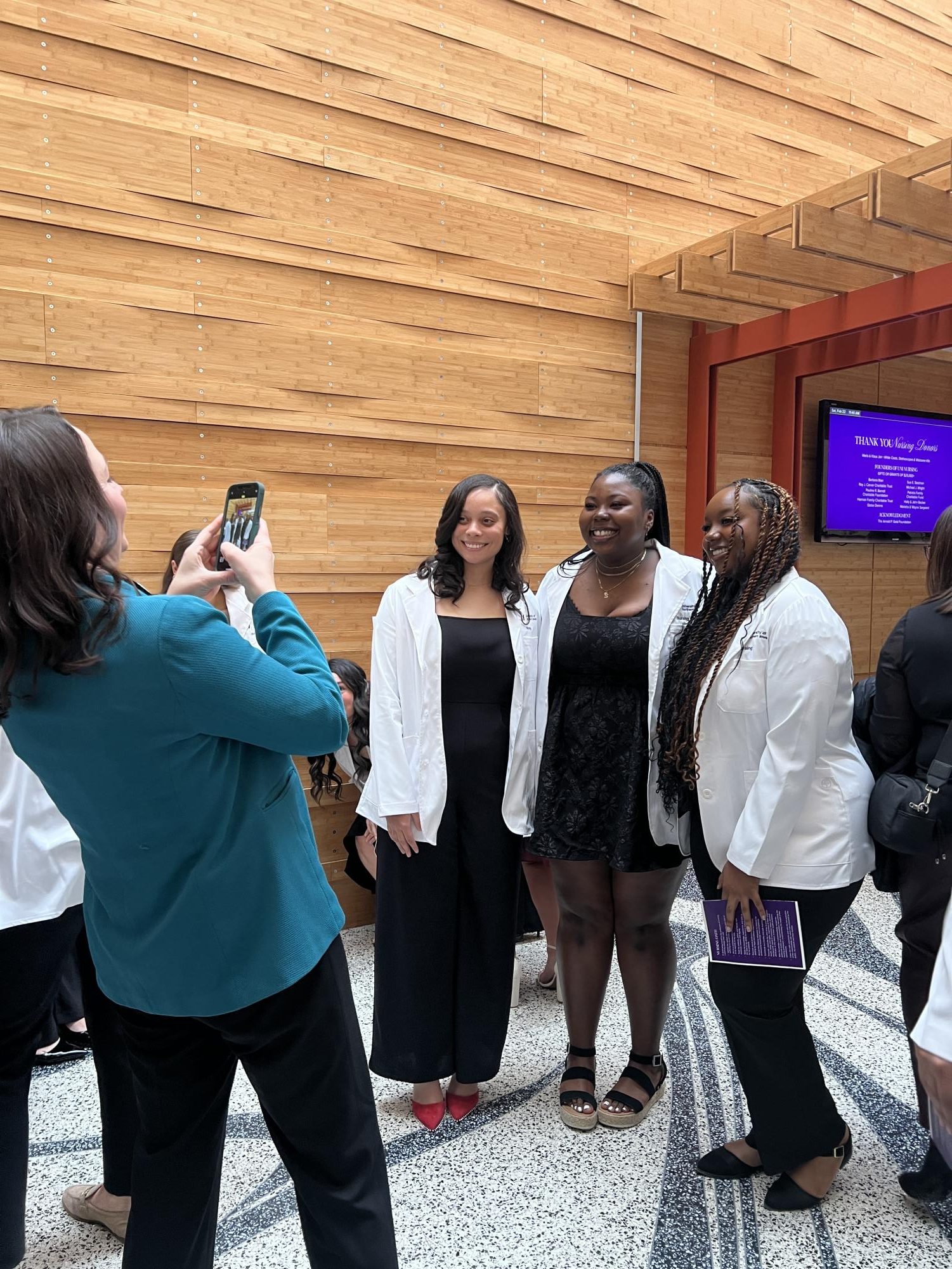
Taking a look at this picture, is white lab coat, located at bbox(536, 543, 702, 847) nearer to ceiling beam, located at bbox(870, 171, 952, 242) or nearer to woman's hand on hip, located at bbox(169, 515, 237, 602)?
woman's hand on hip, located at bbox(169, 515, 237, 602)

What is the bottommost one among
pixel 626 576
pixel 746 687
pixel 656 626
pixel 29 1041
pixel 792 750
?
pixel 29 1041

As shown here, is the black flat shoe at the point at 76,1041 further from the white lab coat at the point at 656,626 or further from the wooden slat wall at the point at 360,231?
the white lab coat at the point at 656,626

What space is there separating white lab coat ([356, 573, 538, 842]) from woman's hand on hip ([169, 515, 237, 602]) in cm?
109

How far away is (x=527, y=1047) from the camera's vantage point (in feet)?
9.84

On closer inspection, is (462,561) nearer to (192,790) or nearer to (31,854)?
(31,854)

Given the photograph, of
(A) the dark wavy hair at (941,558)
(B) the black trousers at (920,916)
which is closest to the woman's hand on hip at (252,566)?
(A) the dark wavy hair at (941,558)

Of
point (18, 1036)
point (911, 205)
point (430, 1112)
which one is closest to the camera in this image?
point (18, 1036)

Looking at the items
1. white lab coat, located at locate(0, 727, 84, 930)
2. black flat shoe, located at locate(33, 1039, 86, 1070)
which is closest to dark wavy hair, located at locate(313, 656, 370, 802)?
black flat shoe, located at locate(33, 1039, 86, 1070)

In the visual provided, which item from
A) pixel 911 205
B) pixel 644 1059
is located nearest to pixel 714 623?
pixel 644 1059

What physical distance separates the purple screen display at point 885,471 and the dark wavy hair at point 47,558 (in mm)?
5173

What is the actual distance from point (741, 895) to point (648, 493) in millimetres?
1101

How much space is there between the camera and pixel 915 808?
1.93 metres

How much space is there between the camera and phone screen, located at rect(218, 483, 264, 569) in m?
1.48

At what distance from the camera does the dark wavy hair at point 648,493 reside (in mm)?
2537
